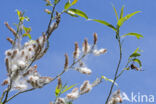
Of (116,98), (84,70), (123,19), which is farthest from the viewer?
(123,19)

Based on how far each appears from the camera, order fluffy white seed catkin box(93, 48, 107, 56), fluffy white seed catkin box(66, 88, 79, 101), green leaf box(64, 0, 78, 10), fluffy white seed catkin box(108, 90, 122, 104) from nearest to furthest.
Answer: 1. fluffy white seed catkin box(108, 90, 122, 104)
2. fluffy white seed catkin box(66, 88, 79, 101)
3. fluffy white seed catkin box(93, 48, 107, 56)
4. green leaf box(64, 0, 78, 10)

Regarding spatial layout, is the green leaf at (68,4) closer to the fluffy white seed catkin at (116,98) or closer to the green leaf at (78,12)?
the green leaf at (78,12)

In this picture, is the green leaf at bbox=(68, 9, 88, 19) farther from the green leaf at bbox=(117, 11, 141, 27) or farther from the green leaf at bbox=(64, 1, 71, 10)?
the green leaf at bbox=(117, 11, 141, 27)

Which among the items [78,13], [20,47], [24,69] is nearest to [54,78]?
[24,69]

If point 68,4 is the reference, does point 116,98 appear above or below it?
below

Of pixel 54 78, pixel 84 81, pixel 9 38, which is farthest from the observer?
pixel 9 38

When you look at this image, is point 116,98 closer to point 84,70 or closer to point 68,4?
point 84,70

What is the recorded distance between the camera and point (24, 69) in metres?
1.94

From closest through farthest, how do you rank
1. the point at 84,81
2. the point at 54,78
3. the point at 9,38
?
the point at 84,81 → the point at 54,78 → the point at 9,38

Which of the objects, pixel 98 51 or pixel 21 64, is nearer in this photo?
pixel 21 64

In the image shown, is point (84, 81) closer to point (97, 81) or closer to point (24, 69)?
point (97, 81)

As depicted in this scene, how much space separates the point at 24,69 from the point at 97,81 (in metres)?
0.49

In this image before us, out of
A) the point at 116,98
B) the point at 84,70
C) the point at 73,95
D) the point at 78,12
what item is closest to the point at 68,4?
the point at 78,12

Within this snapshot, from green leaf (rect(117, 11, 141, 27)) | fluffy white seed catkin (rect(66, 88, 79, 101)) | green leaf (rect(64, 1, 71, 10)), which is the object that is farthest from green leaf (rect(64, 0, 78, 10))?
fluffy white seed catkin (rect(66, 88, 79, 101))
